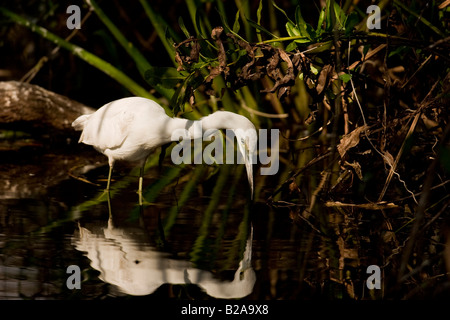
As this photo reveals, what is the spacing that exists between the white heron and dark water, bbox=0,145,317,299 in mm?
295

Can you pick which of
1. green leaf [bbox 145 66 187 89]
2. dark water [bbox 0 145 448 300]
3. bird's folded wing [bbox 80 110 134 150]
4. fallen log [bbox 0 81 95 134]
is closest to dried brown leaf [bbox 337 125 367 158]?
dark water [bbox 0 145 448 300]

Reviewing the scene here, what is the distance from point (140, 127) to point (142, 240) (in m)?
1.13

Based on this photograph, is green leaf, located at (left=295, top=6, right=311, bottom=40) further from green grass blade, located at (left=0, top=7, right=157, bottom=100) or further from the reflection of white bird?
green grass blade, located at (left=0, top=7, right=157, bottom=100)

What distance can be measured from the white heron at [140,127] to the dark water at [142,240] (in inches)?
11.6

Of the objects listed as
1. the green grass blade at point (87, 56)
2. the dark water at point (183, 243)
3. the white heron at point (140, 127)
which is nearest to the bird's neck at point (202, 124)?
the white heron at point (140, 127)

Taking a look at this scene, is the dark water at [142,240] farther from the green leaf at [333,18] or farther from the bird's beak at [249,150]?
the green leaf at [333,18]

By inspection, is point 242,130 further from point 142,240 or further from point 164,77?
point 142,240

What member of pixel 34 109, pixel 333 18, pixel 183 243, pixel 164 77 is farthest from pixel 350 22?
pixel 34 109

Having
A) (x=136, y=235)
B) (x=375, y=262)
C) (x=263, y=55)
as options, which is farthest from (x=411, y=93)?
(x=136, y=235)

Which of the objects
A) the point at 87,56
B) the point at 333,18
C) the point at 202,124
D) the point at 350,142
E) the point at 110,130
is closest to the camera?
the point at 333,18

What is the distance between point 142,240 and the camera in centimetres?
385

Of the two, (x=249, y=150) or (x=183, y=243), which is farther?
(x=249, y=150)

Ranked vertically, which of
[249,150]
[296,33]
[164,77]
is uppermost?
[296,33]

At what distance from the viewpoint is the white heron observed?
14.8 feet
